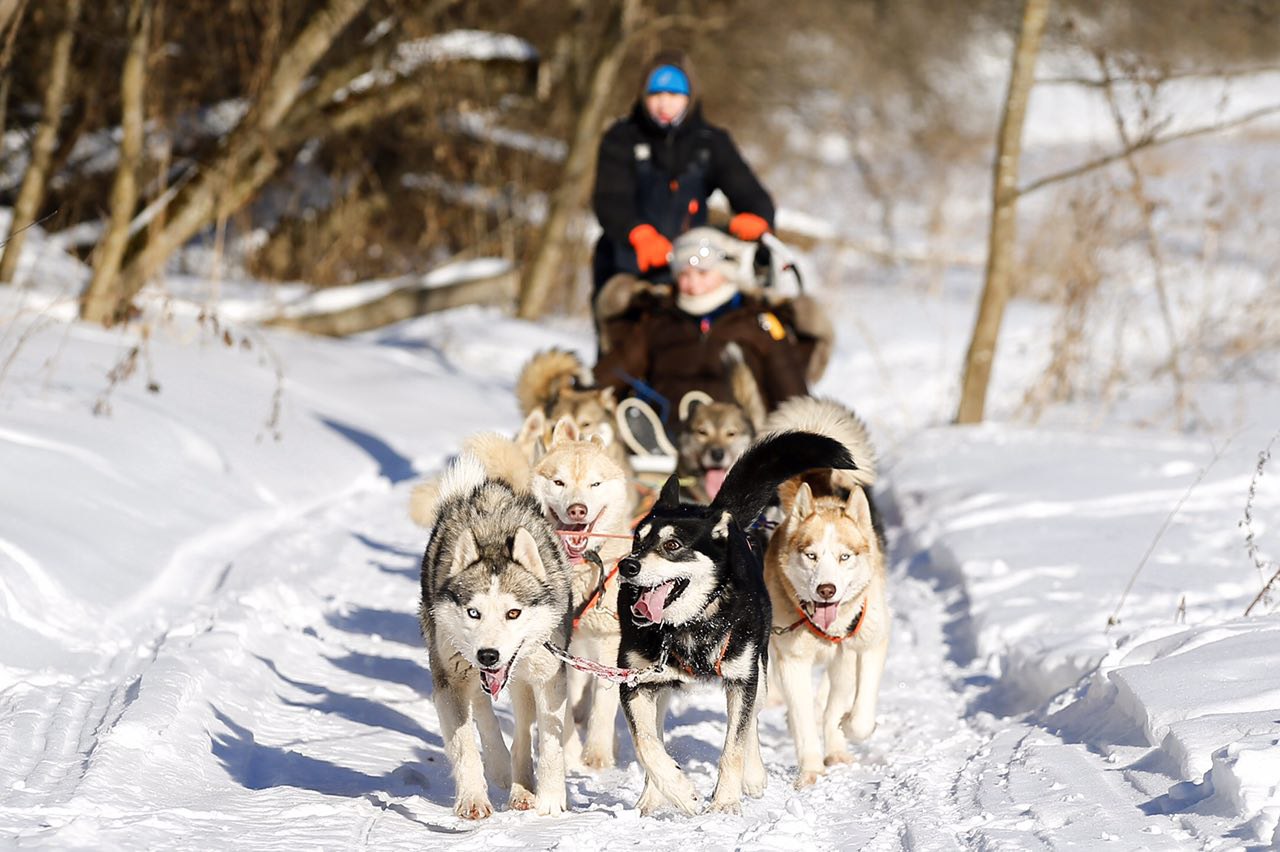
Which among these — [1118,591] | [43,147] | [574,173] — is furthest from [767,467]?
[574,173]

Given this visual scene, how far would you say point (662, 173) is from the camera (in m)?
6.79

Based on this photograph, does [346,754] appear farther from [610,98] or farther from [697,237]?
[610,98]

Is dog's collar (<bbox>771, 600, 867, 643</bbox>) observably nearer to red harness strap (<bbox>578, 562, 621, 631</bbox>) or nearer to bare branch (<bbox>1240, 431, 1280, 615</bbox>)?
red harness strap (<bbox>578, 562, 621, 631</bbox>)

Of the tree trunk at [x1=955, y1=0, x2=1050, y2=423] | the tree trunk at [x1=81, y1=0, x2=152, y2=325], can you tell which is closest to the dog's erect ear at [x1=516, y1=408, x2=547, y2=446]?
the tree trunk at [x1=955, y1=0, x2=1050, y2=423]

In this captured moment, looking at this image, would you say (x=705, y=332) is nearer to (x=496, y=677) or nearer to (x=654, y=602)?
(x=654, y=602)

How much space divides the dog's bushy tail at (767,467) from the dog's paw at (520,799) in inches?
34.2

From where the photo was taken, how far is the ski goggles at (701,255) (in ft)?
20.2

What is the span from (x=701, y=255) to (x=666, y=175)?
30.8 inches

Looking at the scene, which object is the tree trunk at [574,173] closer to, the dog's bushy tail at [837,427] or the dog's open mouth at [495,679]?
the dog's bushy tail at [837,427]

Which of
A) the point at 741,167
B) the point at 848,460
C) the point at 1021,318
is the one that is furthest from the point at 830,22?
the point at 848,460

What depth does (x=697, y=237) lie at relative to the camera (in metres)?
6.20

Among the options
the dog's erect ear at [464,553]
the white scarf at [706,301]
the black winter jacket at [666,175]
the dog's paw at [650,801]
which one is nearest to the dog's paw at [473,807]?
the dog's paw at [650,801]

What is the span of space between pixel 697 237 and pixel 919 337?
7.16 m

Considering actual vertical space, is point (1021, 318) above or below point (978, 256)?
below
